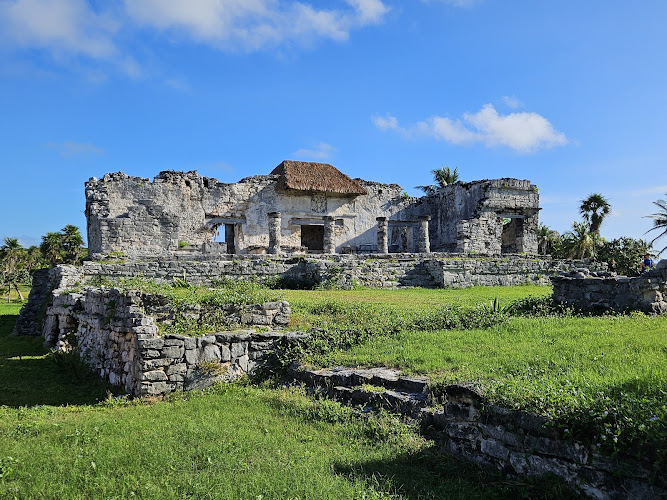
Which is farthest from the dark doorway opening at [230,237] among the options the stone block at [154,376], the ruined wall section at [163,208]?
the stone block at [154,376]

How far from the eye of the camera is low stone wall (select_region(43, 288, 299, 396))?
6922mm

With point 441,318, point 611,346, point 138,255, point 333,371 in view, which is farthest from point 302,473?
point 138,255

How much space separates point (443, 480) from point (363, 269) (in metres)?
12.3

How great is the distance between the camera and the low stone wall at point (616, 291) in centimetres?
928

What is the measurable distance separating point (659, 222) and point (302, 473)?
27571 millimetres

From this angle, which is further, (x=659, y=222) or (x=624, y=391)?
(x=659, y=222)

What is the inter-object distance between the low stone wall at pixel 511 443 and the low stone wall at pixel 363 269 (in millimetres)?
9951

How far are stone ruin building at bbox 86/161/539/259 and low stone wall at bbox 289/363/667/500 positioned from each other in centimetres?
1659

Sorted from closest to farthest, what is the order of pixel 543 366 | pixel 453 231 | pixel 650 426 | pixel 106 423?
pixel 650 426
pixel 543 366
pixel 106 423
pixel 453 231

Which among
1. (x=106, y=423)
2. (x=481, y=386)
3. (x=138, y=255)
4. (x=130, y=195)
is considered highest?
(x=130, y=195)

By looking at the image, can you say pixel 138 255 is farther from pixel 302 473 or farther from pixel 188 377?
pixel 302 473

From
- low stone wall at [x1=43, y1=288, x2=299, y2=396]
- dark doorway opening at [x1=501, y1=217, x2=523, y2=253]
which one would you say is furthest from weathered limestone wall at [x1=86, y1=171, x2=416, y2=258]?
low stone wall at [x1=43, y1=288, x2=299, y2=396]

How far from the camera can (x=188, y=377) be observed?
705cm

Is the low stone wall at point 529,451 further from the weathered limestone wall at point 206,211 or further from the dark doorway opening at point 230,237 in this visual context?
the dark doorway opening at point 230,237
